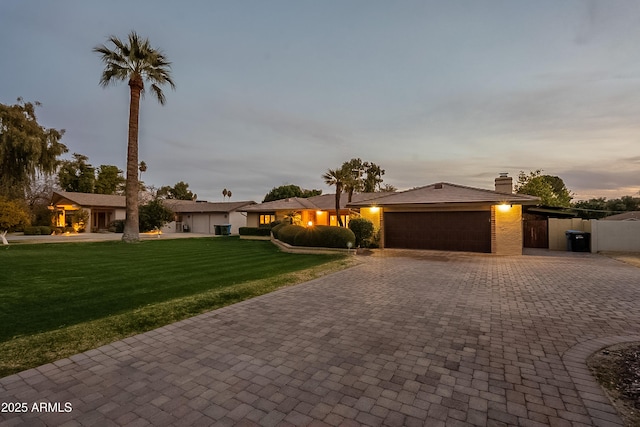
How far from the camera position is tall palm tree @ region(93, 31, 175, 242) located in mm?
19672

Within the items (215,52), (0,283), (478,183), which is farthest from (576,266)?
(478,183)

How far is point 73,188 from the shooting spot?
4359 cm

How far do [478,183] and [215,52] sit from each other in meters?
30.9

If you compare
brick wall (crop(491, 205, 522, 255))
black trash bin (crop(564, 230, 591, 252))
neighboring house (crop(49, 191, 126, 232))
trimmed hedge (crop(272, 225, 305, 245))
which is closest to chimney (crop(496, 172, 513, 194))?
brick wall (crop(491, 205, 522, 255))

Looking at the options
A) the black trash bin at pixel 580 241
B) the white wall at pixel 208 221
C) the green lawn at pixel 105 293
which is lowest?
the green lawn at pixel 105 293

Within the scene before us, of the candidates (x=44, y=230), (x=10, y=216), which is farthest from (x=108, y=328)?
(x=44, y=230)

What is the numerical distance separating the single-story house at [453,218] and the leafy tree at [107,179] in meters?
46.6

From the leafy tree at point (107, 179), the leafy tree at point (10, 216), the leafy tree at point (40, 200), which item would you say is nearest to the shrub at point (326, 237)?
the leafy tree at point (10, 216)

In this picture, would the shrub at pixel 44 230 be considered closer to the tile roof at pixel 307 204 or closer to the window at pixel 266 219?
the tile roof at pixel 307 204

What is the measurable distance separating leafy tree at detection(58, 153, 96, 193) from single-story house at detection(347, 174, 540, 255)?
1763 inches

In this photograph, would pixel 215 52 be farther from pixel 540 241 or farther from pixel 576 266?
pixel 540 241

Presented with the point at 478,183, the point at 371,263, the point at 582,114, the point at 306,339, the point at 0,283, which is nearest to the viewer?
the point at 306,339

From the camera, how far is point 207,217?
37.0 m

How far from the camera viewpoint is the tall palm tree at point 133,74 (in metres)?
19.7
